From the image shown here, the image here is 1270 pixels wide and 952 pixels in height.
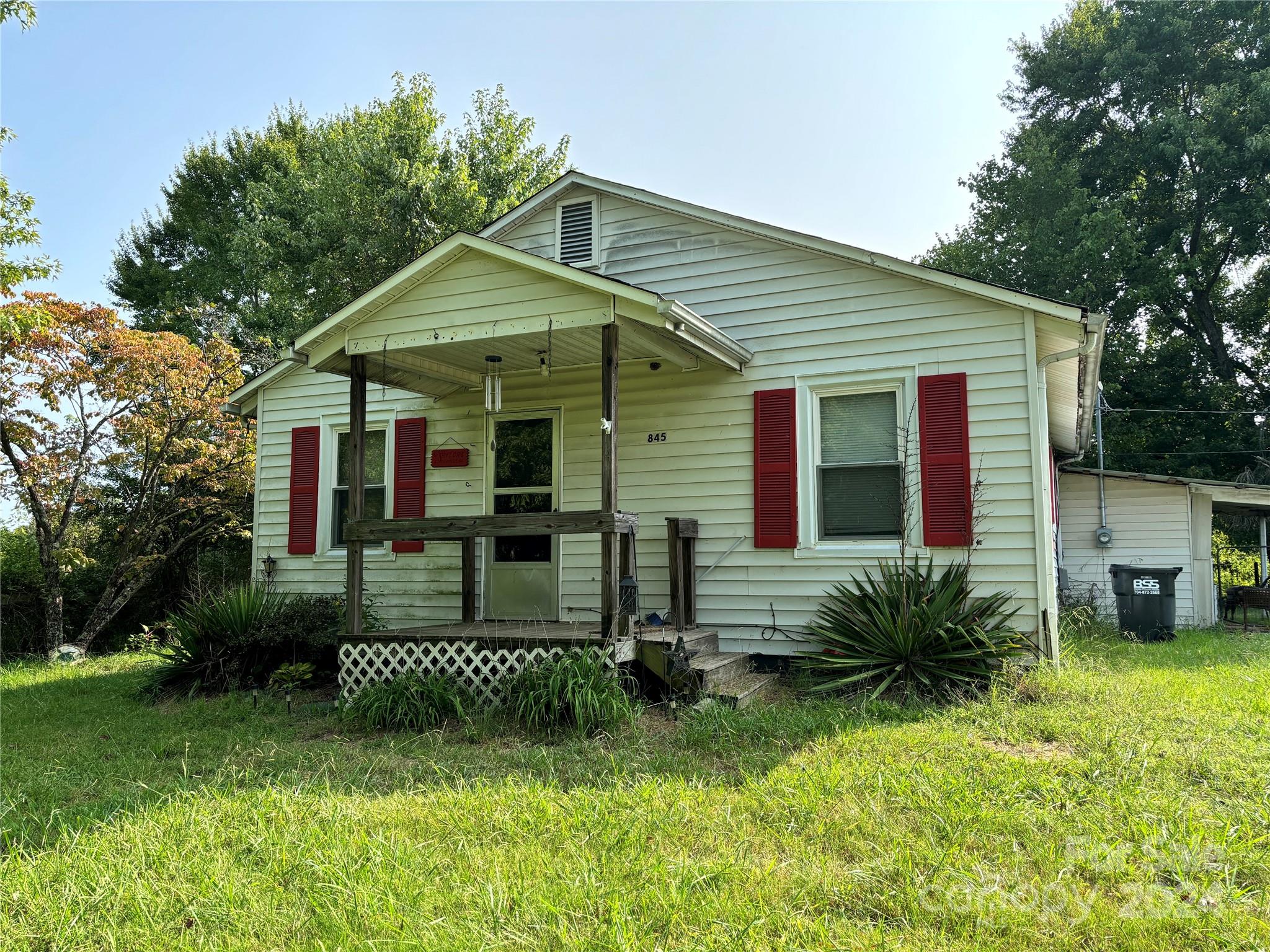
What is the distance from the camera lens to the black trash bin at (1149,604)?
10398 mm

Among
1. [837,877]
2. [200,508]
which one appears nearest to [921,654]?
[837,877]

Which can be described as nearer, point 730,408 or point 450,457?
point 730,408

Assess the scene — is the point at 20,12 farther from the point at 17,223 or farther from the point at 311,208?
the point at 311,208

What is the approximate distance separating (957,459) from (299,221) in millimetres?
20613

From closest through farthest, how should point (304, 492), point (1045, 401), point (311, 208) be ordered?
1. point (1045, 401)
2. point (304, 492)
3. point (311, 208)

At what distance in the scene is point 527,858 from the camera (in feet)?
11.0

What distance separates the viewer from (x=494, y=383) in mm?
8250

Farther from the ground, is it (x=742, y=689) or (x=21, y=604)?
(x=21, y=604)

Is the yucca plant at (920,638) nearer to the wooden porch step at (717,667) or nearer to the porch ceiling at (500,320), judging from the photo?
the wooden porch step at (717,667)

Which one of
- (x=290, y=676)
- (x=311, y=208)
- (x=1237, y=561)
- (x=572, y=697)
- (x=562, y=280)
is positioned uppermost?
(x=311, y=208)

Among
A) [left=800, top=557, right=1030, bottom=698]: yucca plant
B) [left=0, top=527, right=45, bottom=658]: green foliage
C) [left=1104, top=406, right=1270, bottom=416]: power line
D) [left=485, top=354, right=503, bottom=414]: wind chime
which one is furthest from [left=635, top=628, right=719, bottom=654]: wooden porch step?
[left=1104, top=406, right=1270, bottom=416]: power line

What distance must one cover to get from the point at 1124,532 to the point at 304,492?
12.2 meters

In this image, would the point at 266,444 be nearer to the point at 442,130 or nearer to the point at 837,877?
the point at 837,877

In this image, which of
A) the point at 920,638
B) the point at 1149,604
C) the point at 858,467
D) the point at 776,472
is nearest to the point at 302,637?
the point at 776,472
